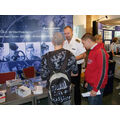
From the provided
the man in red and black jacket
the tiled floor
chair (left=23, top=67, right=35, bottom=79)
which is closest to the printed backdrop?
chair (left=23, top=67, right=35, bottom=79)

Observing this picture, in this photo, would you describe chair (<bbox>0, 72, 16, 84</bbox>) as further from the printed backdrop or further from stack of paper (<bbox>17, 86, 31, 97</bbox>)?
the printed backdrop

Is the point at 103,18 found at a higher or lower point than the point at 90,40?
higher

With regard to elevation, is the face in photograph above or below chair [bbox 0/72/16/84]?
above

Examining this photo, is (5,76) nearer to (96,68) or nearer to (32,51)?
(32,51)

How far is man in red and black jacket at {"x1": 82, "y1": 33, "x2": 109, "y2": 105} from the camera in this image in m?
1.53

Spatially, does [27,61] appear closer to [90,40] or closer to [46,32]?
[46,32]

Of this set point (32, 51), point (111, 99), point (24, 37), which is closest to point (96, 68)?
point (111, 99)

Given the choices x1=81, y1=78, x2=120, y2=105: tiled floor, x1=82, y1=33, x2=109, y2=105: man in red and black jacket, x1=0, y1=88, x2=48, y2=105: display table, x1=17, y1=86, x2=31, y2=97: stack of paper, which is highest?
x1=82, y1=33, x2=109, y2=105: man in red and black jacket

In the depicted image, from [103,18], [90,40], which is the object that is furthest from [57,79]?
[103,18]

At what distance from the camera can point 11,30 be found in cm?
346

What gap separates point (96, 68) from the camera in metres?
1.61

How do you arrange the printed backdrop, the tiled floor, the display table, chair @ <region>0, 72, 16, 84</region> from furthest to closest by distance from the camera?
the printed backdrop, the tiled floor, chair @ <region>0, 72, 16, 84</region>, the display table

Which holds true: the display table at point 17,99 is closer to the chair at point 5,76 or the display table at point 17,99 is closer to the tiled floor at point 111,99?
the chair at point 5,76

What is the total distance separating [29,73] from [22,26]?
1465mm
